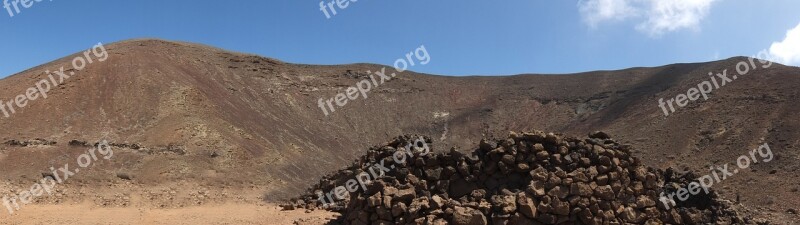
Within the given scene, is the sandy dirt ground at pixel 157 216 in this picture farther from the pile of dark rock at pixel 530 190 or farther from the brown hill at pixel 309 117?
the pile of dark rock at pixel 530 190

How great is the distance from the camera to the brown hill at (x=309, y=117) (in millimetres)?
22172

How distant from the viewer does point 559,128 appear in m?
42.7

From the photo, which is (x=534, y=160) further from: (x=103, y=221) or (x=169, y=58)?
(x=169, y=58)

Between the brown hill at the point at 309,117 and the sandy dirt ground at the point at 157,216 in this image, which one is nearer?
the sandy dirt ground at the point at 157,216

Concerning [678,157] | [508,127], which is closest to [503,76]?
[508,127]

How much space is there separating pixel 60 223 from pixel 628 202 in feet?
41.3

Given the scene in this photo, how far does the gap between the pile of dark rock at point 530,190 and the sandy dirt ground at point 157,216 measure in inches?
125

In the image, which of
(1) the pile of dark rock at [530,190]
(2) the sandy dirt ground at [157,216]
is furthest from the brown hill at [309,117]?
(1) the pile of dark rock at [530,190]

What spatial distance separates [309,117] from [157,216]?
2396 cm

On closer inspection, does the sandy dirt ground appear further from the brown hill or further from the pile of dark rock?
the pile of dark rock

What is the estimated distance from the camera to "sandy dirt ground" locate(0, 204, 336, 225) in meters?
13.8

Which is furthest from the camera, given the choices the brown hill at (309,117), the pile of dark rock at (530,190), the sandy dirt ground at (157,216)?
the brown hill at (309,117)

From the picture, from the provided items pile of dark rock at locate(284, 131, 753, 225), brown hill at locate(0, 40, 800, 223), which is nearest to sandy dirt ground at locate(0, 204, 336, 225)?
brown hill at locate(0, 40, 800, 223)

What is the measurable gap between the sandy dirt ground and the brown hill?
180 centimetres
